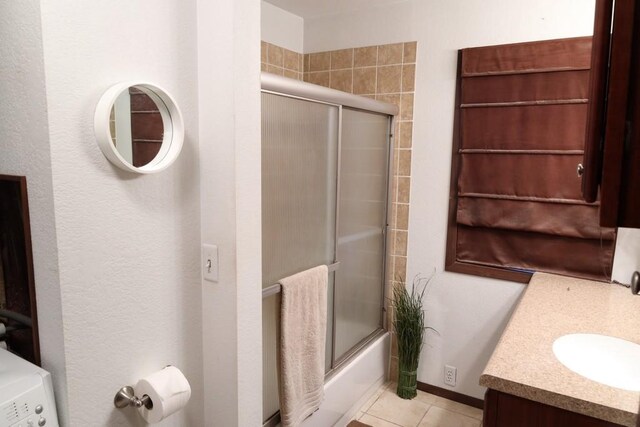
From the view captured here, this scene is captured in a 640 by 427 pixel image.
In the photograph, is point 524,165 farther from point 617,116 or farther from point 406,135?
point 617,116

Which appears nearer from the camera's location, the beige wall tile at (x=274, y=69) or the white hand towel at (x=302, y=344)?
the white hand towel at (x=302, y=344)

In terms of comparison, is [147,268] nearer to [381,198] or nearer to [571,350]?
[571,350]

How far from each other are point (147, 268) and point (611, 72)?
1.10m

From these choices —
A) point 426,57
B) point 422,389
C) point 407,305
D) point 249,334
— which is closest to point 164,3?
point 249,334

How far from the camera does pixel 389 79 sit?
8.21ft

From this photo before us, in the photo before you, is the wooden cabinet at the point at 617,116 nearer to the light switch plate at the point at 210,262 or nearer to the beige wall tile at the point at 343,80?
the light switch plate at the point at 210,262

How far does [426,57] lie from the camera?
7.79ft

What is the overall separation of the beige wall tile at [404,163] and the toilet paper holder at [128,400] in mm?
1871

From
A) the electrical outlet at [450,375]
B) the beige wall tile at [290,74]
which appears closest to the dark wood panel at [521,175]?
the electrical outlet at [450,375]

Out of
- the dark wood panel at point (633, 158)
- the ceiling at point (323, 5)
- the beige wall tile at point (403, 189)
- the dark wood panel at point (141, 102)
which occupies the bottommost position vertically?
the beige wall tile at point (403, 189)

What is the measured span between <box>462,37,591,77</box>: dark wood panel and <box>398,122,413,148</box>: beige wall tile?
1.36 feet

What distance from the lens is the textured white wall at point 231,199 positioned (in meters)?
1.16

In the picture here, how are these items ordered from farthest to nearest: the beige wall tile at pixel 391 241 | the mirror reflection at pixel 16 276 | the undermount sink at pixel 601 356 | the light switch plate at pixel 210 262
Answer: the beige wall tile at pixel 391 241 → the undermount sink at pixel 601 356 → the light switch plate at pixel 210 262 → the mirror reflection at pixel 16 276

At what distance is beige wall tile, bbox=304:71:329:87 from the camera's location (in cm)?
273
